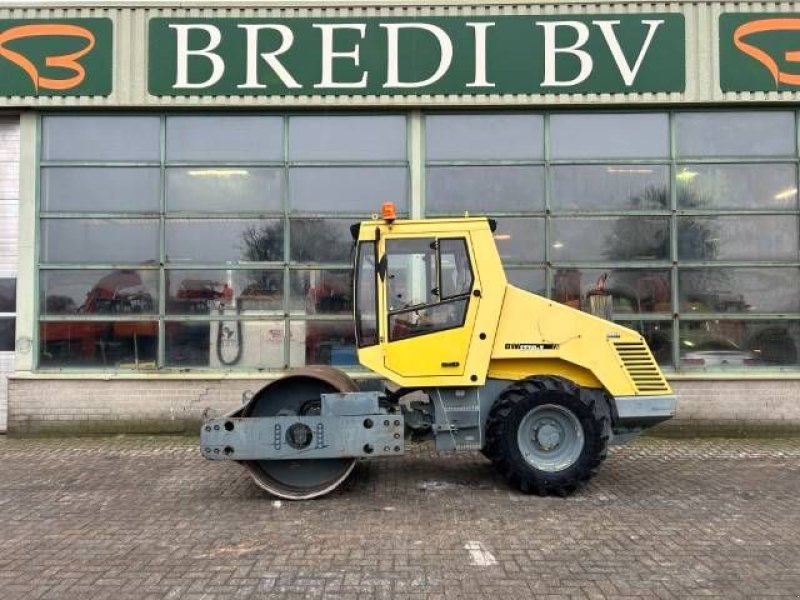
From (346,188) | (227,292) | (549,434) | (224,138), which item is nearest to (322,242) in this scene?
(346,188)

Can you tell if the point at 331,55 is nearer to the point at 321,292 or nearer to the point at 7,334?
the point at 321,292

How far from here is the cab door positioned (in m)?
6.37

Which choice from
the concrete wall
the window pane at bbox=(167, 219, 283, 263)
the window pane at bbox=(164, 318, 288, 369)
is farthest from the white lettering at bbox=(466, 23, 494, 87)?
the concrete wall

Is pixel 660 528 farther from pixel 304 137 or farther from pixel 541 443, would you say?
pixel 304 137

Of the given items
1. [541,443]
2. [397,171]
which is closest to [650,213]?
[397,171]

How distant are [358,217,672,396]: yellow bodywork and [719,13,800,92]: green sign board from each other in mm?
5093

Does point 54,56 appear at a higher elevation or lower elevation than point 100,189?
higher

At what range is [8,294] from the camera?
379 inches

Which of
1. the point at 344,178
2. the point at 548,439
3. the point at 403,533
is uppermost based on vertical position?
the point at 344,178

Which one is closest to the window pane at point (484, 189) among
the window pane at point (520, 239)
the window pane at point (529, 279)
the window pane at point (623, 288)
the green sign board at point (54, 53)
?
the window pane at point (520, 239)

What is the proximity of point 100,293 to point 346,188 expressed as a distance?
3672 millimetres

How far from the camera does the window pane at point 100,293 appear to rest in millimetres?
9555

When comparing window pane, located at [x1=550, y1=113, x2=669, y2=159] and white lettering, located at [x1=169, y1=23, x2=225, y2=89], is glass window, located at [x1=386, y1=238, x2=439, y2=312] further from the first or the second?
white lettering, located at [x1=169, y1=23, x2=225, y2=89]

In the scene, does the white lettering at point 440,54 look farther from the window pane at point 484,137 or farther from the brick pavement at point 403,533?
the brick pavement at point 403,533
